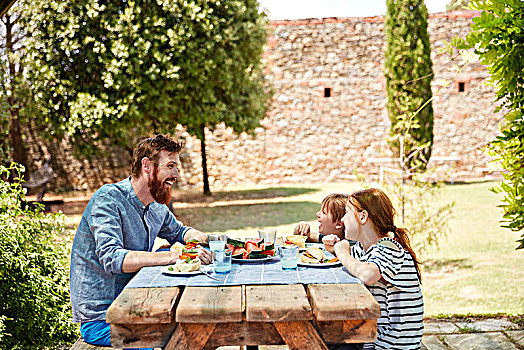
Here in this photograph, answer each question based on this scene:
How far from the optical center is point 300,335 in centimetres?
180

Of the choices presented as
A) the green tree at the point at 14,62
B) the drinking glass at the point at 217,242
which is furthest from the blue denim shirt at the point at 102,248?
the green tree at the point at 14,62

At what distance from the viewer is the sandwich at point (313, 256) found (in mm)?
2307

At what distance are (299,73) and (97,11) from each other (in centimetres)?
632

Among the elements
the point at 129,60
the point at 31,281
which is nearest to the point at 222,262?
the point at 31,281

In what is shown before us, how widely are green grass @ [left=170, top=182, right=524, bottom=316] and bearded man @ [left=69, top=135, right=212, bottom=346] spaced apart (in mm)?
2850

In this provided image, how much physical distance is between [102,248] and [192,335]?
2.26 feet

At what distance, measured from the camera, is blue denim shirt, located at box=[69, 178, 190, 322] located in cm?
229

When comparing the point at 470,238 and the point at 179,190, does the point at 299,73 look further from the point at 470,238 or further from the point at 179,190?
the point at 470,238

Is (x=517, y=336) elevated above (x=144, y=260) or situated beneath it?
situated beneath

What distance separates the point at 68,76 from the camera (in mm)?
8961

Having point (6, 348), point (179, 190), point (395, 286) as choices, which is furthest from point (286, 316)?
point (179, 190)

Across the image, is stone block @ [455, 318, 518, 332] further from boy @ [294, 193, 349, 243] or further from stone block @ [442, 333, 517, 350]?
boy @ [294, 193, 349, 243]

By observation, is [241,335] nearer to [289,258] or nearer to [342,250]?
[289,258]

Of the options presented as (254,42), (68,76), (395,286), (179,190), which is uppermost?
(254,42)
